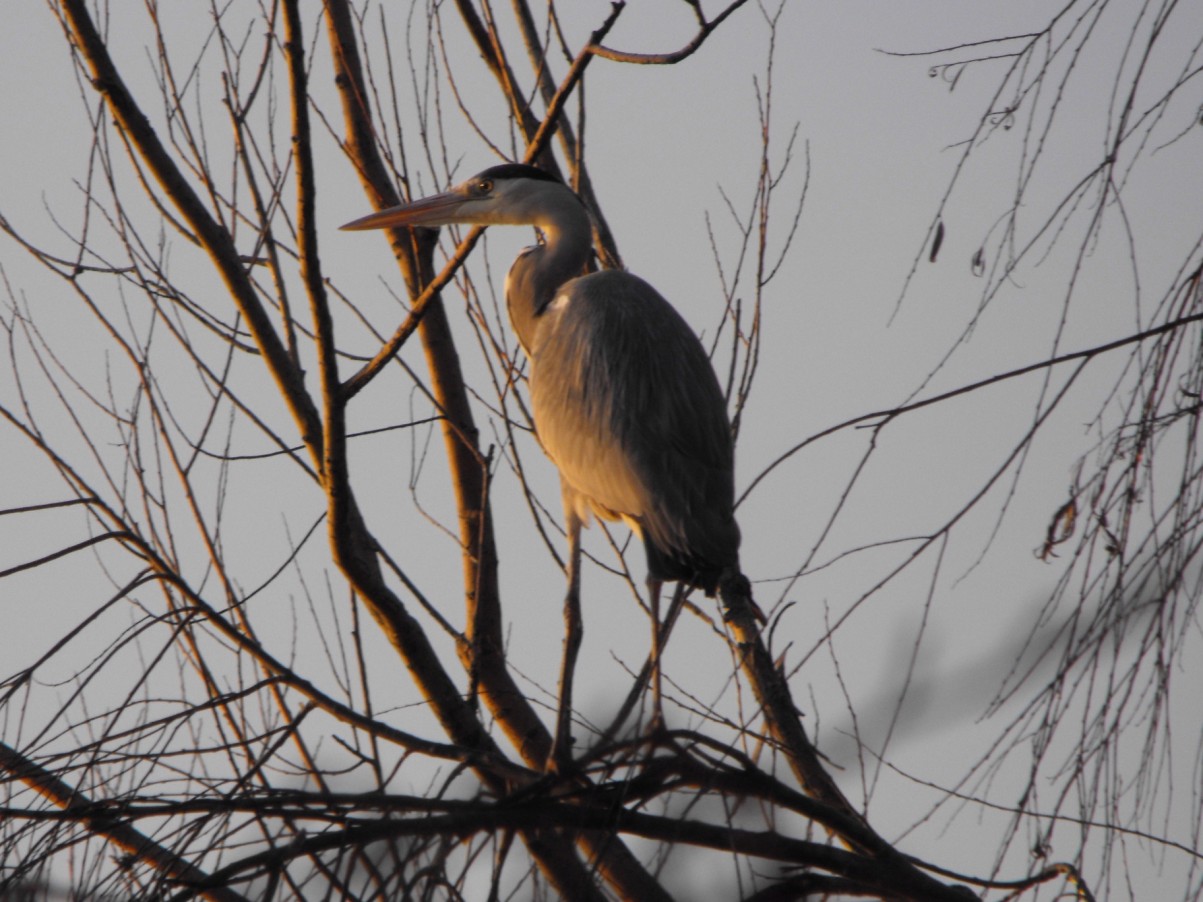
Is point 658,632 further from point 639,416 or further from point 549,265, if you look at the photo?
point 549,265

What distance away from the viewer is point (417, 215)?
4.13 metres

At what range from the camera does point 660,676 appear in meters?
2.48

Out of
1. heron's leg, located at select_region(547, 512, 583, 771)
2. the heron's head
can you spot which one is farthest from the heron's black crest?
heron's leg, located at select_region(547, 512, 583, 771)

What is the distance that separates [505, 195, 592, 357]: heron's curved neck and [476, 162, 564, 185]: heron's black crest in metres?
0.10

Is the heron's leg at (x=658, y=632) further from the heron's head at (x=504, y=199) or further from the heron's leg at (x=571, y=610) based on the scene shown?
the heron's head at (x=504, y=199)

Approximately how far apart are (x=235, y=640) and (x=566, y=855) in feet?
2.69

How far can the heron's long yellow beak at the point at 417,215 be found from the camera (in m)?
3.96

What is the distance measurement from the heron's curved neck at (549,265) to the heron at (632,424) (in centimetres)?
12

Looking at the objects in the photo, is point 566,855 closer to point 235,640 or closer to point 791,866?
point 791,866

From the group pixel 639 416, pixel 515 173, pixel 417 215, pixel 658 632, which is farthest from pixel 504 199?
pixel 658 632

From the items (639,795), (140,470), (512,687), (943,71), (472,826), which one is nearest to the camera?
(472,826)

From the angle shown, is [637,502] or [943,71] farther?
[637,502]

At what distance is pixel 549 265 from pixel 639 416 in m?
0.89

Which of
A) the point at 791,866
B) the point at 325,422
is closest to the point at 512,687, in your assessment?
the point at 325,422
